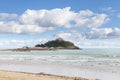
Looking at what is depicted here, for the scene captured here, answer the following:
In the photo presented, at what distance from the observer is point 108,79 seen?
26688mm

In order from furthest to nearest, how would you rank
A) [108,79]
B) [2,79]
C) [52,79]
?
[108,79] < [52,79] < [2,79]

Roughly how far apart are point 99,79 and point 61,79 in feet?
11.5

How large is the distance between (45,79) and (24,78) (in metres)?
1.70

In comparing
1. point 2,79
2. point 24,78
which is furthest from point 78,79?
point 2,79

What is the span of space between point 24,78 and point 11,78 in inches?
42.4

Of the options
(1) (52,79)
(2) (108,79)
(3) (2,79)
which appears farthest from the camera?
(2) (108,79)

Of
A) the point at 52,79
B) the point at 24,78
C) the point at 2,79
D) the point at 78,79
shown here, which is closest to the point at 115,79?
the point at 78,79

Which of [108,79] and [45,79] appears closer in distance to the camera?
[45,79]

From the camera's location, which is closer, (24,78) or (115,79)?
(24,78)

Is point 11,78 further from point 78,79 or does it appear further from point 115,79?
point 115,79

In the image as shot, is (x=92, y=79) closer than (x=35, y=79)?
No

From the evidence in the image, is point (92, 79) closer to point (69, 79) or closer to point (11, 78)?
point (69, 79)

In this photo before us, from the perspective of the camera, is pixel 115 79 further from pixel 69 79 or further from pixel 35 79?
pixel 35 79

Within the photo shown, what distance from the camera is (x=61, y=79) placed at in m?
25.3
